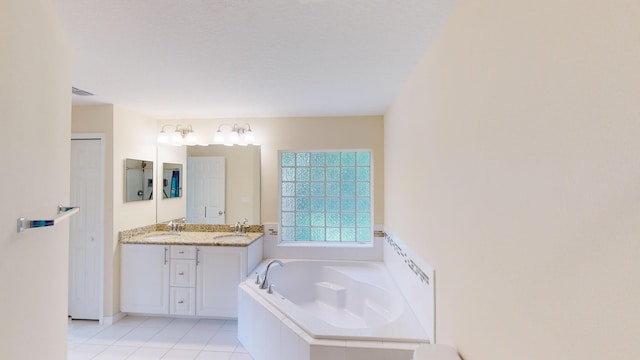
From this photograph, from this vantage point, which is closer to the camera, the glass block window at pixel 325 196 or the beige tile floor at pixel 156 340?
the beige tile floor at pixel 156 340

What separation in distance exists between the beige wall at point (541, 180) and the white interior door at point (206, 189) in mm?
2938

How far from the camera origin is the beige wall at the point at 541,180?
22.4 inches

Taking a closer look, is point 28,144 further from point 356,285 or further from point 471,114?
point 356,285

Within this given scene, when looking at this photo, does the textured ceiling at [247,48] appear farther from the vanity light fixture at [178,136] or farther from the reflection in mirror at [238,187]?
the reflection in mirror at [238,187]

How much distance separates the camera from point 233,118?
370 cm

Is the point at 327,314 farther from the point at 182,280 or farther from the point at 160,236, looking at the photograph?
the point at 160,236

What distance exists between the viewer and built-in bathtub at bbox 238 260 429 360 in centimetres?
179

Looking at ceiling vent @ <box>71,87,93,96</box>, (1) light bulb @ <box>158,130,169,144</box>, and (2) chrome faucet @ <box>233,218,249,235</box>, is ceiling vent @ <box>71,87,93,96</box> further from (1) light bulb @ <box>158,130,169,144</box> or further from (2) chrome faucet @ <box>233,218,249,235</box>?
(2) chrome faucet @ <box>233,218,249,235</box>

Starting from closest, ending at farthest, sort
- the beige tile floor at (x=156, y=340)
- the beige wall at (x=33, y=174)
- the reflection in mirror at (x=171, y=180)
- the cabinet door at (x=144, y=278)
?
the beige wall at (x=33, y=174), the beige tile floor at (x=156, y=340), the cabinet door at (x=144, y=278), the reflection in mirror at (x=171, y=180)

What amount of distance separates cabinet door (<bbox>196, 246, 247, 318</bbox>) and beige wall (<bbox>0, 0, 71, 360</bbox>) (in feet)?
5.83

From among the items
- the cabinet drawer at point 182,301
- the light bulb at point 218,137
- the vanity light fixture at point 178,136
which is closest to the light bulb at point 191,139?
the vanity light fixture at point 178,136

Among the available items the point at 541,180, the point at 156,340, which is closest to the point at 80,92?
the point at 156,340

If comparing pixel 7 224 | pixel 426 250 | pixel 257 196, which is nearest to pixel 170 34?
pixel 7 224

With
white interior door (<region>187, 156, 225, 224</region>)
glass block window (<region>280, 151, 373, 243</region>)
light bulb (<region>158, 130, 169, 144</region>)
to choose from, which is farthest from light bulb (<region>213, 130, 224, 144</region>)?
glass block window (<region>280, 151, 373, 243</region>)
